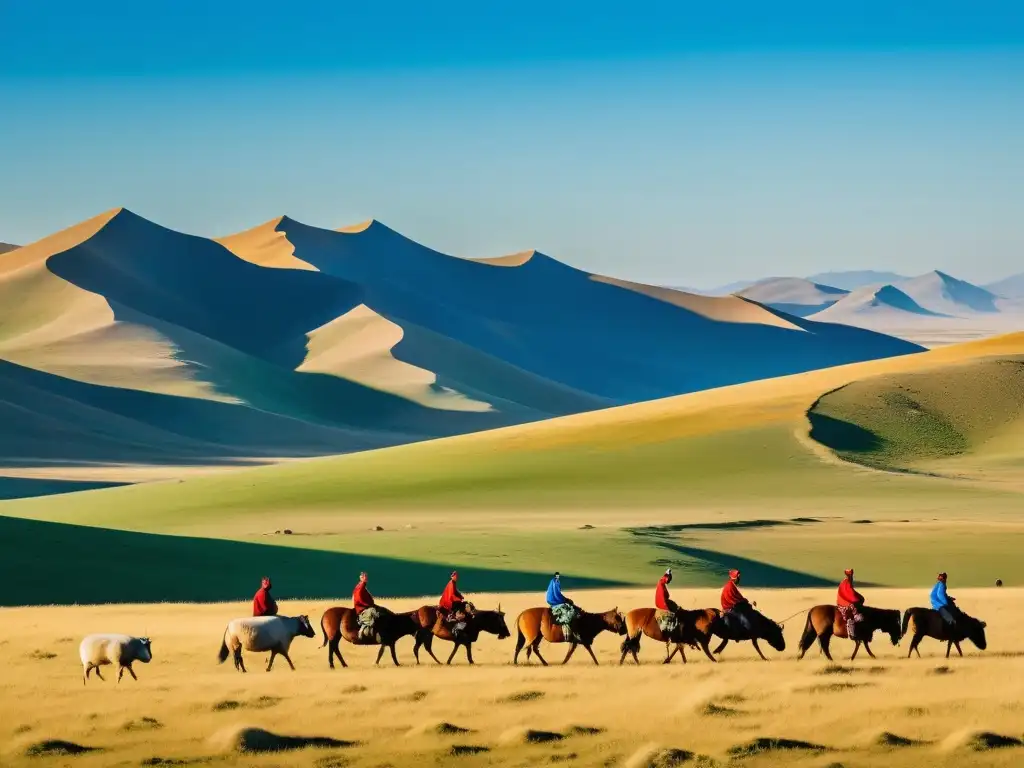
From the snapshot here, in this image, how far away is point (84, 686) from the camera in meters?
25.0

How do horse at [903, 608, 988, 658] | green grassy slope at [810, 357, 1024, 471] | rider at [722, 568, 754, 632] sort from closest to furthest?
rider at [722, 568, 754, 632] → horse at [903, 608, 988, 658] → green grassy slope at [810, 357, 1024, 471]

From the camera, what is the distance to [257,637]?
2656 cm

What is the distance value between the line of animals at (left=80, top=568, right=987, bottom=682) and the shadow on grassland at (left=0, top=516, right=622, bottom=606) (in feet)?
57.2

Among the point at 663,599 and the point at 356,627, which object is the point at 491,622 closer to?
the point at 356,627

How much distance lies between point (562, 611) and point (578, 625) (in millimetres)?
333

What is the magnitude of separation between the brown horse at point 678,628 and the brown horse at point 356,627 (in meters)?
3.34

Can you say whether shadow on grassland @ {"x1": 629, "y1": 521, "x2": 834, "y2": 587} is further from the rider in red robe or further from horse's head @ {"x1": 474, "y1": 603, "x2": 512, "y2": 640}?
the rider in red robe

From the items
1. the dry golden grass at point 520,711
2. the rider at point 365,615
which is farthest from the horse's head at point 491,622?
the rider at point 365,615

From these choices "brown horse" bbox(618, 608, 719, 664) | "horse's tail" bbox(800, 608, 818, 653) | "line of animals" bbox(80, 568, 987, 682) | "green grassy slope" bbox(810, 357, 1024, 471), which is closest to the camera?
"line of animals" bbox(80, 568, 987, 682)

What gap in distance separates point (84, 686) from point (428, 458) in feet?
200

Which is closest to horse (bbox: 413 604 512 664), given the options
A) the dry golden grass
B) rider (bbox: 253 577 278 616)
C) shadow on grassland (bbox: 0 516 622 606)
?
the dry golden grass

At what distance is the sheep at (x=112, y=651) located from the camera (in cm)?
2531

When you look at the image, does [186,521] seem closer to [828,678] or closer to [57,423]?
[828,678]

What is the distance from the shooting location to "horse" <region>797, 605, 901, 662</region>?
27.8 metres
